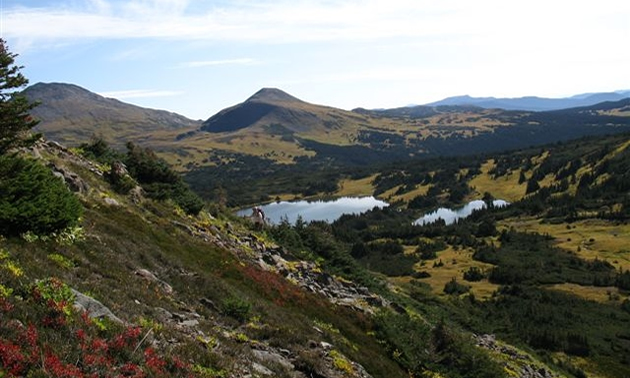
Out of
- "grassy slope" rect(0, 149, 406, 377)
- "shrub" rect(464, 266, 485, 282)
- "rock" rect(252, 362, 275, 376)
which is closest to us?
"rock" rect(252, 362, 275, 376)

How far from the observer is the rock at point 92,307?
1255cm

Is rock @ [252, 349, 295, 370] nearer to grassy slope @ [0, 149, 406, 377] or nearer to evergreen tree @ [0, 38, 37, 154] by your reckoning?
grassy slope @ [0, 149, 406, 377]

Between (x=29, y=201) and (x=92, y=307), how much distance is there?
253 inches

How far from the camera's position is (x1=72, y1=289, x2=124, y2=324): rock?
12555mm

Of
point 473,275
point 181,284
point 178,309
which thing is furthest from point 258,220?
point 473,275

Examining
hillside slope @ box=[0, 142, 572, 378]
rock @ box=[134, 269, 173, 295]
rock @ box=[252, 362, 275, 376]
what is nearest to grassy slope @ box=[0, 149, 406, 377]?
hillside slope @ box=[0, 142, 572, 378]

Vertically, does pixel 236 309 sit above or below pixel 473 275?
above

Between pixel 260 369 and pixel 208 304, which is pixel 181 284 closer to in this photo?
pixel 208 304

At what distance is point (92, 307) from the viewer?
12.9m

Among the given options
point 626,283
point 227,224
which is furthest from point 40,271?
point 626,283

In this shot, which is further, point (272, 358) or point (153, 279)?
point (153, 279)

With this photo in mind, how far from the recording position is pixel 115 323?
492 inches

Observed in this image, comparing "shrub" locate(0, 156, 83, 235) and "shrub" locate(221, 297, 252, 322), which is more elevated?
"shrub" locate(0, 156, 83, 235)

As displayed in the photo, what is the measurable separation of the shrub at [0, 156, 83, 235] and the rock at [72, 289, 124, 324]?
202 inches
